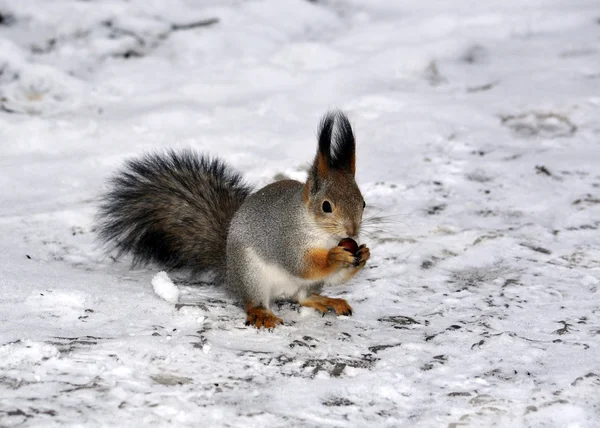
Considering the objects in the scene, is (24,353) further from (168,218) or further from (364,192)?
(364,192)

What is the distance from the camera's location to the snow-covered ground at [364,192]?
1.92 meters

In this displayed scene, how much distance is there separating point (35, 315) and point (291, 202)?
30.9 inches

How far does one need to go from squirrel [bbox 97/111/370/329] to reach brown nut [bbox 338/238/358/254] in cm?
1

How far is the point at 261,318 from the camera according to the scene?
7.92 feet

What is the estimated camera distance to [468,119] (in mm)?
3926

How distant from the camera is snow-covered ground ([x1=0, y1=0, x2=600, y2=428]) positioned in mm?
1918

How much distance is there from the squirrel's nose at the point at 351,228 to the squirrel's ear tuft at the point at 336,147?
17 centimetres

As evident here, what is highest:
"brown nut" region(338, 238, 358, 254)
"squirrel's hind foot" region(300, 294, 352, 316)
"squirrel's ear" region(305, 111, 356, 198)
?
"squirrel's ear" region(305, 111, 356, 198)

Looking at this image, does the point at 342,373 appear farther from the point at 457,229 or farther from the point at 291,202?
the point at 457,229

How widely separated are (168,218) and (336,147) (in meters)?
0.65

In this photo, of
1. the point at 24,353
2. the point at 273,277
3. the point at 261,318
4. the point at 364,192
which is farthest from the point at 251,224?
the point at 364,192

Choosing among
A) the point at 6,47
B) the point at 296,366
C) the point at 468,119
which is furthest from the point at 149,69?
the point at 296,366

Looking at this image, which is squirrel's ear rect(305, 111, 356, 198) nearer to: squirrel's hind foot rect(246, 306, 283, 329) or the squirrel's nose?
the squirrel's nose

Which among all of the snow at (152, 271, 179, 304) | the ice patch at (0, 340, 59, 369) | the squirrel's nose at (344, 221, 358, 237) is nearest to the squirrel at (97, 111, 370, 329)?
the squirrel's nose at (344, 221, 358, 237)
